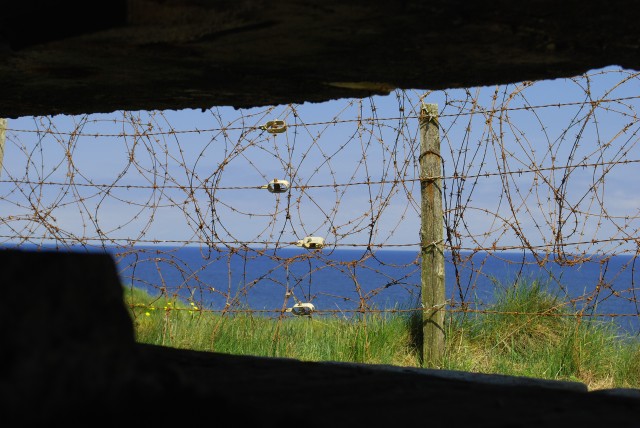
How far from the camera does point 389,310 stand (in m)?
5.47

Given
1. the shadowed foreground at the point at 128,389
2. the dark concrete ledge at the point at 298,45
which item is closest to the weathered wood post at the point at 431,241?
the dark concrete ledge at the point at 298,45

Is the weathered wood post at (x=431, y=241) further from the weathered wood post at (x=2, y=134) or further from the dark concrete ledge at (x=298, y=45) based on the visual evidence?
the dark concrete ledge at (x=298, y=45)

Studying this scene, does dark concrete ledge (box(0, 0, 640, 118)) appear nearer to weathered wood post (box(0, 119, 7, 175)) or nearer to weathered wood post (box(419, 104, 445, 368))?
weathered wood post (box(419, 104, 445, 368))

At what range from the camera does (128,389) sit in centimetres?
96

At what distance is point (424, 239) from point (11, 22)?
397 centimetres

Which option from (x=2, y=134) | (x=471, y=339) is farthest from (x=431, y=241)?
(x=2, y=134)

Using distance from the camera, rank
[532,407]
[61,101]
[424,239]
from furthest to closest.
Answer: [424,239], [61,101], [532,407]

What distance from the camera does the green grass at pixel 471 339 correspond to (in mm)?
5176

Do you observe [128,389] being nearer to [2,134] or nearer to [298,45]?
[298,45]

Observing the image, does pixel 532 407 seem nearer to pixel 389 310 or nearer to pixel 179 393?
pixel 179 393

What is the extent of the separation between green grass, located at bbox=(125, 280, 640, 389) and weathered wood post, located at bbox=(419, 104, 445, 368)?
138 mm

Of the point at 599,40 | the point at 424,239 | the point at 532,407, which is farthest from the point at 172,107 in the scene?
the point at 424,239

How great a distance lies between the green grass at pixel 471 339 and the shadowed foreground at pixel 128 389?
3.76 metres

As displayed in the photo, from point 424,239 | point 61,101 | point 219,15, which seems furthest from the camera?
point 424,239
